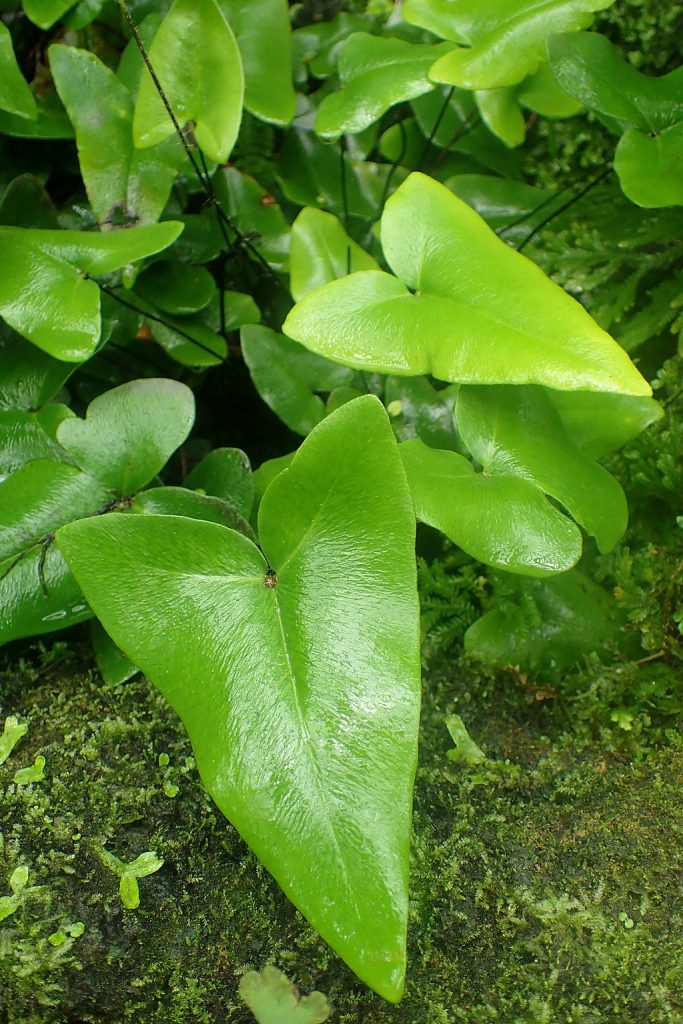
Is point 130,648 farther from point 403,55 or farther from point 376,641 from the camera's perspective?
point 403,55

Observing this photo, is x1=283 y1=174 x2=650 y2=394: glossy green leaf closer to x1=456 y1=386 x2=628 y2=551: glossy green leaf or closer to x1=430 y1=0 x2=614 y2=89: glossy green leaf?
x1=456 y1=386 x2=628 y2=551: glossy green leaf

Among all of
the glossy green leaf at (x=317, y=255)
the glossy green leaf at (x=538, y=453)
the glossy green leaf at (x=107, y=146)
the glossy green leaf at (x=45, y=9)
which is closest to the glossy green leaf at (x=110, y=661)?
the glossy green leaf at (x=538, y=453)

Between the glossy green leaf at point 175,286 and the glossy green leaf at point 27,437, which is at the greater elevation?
the glossy green leaf at point 175,286

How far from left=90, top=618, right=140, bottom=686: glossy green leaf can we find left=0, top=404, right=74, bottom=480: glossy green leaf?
1.08ft

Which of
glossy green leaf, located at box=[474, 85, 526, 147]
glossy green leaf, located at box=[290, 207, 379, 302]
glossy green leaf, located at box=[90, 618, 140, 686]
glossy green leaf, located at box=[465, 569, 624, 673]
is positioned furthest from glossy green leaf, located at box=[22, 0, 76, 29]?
glossy green leaf, located at box=[465, 569, 624, 673]

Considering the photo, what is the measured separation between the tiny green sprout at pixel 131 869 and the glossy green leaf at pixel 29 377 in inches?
33.8

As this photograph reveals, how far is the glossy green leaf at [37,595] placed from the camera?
1.14 m

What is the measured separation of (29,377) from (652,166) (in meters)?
1.29

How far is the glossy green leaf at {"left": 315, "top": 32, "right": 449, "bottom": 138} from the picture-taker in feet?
4.75

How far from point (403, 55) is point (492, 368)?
0.91 meters

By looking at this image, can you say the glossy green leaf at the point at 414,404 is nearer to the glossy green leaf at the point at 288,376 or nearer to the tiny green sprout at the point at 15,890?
the glossy green leaf at the point at 288,376

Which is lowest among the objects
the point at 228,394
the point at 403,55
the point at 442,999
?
the point at 442,999

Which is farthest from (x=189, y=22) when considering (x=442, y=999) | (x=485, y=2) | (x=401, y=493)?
(x=442, y=999)

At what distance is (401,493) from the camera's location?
92cm
